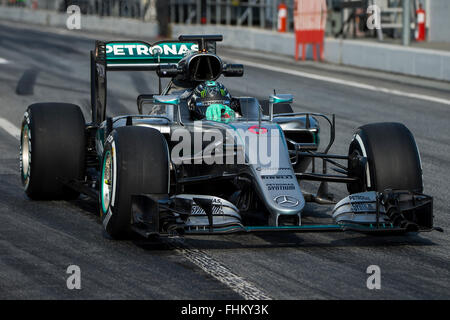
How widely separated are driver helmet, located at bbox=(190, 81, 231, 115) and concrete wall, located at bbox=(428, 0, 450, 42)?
21.2 m

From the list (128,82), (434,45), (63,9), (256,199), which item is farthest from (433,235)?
(63,9)

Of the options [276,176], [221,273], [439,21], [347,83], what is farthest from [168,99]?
[439,21]

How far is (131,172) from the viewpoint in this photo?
7.95 meters

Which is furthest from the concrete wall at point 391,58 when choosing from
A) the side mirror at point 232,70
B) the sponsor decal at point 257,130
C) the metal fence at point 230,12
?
the sponsor decal at point 257,130

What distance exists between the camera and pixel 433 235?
8.70 metres

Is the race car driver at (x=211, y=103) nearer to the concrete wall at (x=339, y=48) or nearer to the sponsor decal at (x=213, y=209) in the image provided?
the sponsor decal at (x=213, y=209)

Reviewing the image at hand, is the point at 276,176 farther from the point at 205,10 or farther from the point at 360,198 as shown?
the point at 205,10

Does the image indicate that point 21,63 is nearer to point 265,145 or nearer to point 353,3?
point 353,3

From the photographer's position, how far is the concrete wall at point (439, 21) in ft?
97.3

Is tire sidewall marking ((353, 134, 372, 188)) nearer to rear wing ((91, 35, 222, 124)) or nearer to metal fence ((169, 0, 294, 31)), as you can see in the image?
rear wing ((91, 35, 222, 124))

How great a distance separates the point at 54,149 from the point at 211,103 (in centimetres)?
160

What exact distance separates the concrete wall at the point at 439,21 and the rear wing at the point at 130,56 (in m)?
19.5

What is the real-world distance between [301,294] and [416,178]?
2.21 meters

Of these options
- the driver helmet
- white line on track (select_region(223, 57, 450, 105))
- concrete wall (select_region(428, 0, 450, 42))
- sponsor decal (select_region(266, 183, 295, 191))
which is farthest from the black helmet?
concrete wall (select_region(428, 0, 450, 42))
